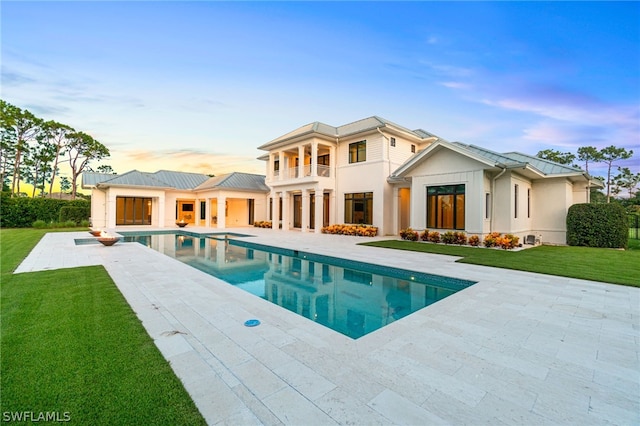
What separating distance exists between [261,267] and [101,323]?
6.23 meters

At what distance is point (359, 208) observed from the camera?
63.5 feet

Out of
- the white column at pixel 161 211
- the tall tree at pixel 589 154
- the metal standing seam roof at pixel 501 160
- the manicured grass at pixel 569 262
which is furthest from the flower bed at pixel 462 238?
the tall tree at pixel 589 154

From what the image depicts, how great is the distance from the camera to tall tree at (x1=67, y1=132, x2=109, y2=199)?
34562mm

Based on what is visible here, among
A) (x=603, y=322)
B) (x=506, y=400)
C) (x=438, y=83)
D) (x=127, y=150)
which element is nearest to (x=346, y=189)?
(x=438, y=83)

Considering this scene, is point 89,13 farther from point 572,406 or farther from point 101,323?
point 572,406

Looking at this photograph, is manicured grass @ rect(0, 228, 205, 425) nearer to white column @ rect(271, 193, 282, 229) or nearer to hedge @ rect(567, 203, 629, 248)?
hedge @ rect(567, 203, 629, 248)

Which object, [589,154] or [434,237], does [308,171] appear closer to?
[434,237]

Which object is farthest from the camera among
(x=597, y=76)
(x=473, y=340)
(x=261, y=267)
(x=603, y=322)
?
(x=597, y=76)

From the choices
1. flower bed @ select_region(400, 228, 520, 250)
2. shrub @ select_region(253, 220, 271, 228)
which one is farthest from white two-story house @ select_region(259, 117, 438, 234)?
flower bed @ select_region(400, 228, 520, 250)

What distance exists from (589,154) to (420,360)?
45276mm

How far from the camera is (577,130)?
72.8 ft

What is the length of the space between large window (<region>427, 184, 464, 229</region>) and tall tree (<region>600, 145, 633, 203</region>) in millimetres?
33937

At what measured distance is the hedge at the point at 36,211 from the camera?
2150cm

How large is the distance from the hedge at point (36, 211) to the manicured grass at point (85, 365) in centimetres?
2308
